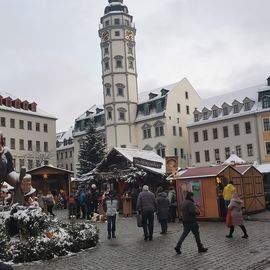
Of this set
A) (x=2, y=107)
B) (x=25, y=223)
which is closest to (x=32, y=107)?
(x=2, y=107)

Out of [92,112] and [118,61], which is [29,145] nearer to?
[92,112]

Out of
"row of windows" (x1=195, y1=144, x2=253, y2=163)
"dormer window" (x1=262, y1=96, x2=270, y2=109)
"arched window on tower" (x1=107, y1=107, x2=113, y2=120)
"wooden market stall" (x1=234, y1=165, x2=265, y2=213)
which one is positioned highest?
"arched window on tower" (x1=107, y1=107, x2=113, y2=120)

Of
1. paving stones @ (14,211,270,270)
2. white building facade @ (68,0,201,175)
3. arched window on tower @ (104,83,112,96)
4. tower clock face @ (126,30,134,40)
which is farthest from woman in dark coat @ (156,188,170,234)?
tower clock face @ (126,30,134,40)

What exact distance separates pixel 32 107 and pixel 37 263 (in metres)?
62.6

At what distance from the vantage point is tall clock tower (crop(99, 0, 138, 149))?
69812 mm

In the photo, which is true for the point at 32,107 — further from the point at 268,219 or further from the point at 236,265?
the point at 236,265

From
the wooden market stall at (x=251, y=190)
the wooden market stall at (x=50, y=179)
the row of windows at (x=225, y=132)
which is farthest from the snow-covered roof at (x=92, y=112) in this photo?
the wooden market stall at (x=251, y=190)

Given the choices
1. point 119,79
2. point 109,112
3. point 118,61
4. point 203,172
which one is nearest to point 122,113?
point 109,112

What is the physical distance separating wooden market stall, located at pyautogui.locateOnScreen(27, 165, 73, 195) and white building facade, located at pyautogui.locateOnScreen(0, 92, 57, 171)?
30129 millimetres

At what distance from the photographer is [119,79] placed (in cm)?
6962

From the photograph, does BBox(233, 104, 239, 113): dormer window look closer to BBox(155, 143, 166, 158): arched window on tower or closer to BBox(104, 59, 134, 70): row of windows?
BBox(155, 143, 166, 158): arched window on tower

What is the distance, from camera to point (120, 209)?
29.7 metres

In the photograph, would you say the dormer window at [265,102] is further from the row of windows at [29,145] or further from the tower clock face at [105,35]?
the row of windows at [29,145]

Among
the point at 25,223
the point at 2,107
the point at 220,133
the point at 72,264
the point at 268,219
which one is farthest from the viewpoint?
the point at 2,107
